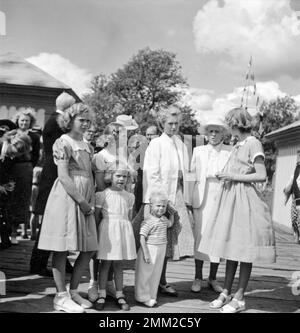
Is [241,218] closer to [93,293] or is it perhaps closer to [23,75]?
[93,293]

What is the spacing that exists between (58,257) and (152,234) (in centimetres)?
81

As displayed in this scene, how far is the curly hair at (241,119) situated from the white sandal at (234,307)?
141 centimetres

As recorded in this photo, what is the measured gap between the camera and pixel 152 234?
3.87m

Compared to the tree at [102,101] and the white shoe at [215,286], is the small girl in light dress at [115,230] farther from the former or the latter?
the tree at [102,101]

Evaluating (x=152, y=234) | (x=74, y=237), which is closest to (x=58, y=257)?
(x=74, y=237)

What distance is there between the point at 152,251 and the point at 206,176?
92 cm

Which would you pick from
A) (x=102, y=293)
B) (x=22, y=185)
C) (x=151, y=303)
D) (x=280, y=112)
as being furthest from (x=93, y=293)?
(x=280, y=112)

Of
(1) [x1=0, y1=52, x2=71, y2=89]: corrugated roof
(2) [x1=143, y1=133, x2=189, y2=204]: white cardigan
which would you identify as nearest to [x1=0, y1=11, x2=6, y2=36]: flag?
(2) [x1=143, y1=133, x2=189, y2=204]: white cardigan

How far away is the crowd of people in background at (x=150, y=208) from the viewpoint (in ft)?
11.6

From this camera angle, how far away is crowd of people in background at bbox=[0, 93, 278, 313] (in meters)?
3.52

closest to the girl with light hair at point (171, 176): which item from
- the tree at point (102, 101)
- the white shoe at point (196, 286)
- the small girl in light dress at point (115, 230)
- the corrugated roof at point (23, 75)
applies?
the white shoe at point (196, 286)

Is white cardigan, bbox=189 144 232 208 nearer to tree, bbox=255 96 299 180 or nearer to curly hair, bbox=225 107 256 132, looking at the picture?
curly hair, bbox=225 107 256 132

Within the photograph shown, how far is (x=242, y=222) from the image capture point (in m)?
3.66

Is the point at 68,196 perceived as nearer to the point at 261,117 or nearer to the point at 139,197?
the point at 261,117
